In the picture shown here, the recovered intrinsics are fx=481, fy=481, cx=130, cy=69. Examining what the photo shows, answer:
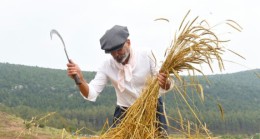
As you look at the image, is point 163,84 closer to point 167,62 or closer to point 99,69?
point 167,62

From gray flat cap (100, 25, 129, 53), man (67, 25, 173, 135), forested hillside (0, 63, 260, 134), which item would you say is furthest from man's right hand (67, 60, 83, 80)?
forested hillside (0, 63, 260, 134)

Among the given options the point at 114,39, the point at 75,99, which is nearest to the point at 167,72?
the point at 114,39

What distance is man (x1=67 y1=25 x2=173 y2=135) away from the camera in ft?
10.8

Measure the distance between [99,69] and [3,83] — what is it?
64.9m

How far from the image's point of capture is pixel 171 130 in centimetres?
291

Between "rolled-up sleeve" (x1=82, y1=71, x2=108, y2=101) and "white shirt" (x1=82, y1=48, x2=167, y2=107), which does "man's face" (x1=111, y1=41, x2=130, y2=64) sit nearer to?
"white shirt" (x1=82, y1=48, x2=167, y2=107)

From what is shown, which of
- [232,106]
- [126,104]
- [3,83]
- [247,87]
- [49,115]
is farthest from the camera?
[247,87]

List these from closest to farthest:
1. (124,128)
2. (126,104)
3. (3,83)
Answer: (124,128) → (126,104) → (3,83)

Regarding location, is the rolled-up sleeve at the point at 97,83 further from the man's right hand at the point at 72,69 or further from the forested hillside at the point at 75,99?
the forested hillside at the point at 75,99

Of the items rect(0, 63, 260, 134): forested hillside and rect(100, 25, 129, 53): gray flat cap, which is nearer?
rect(100, 25, 129, 53): gray flat cap

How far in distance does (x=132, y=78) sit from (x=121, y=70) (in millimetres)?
124

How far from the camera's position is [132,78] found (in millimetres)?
3494

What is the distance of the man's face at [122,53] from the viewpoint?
3.35 meters

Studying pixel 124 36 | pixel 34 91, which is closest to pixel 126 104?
pixel 124 36
